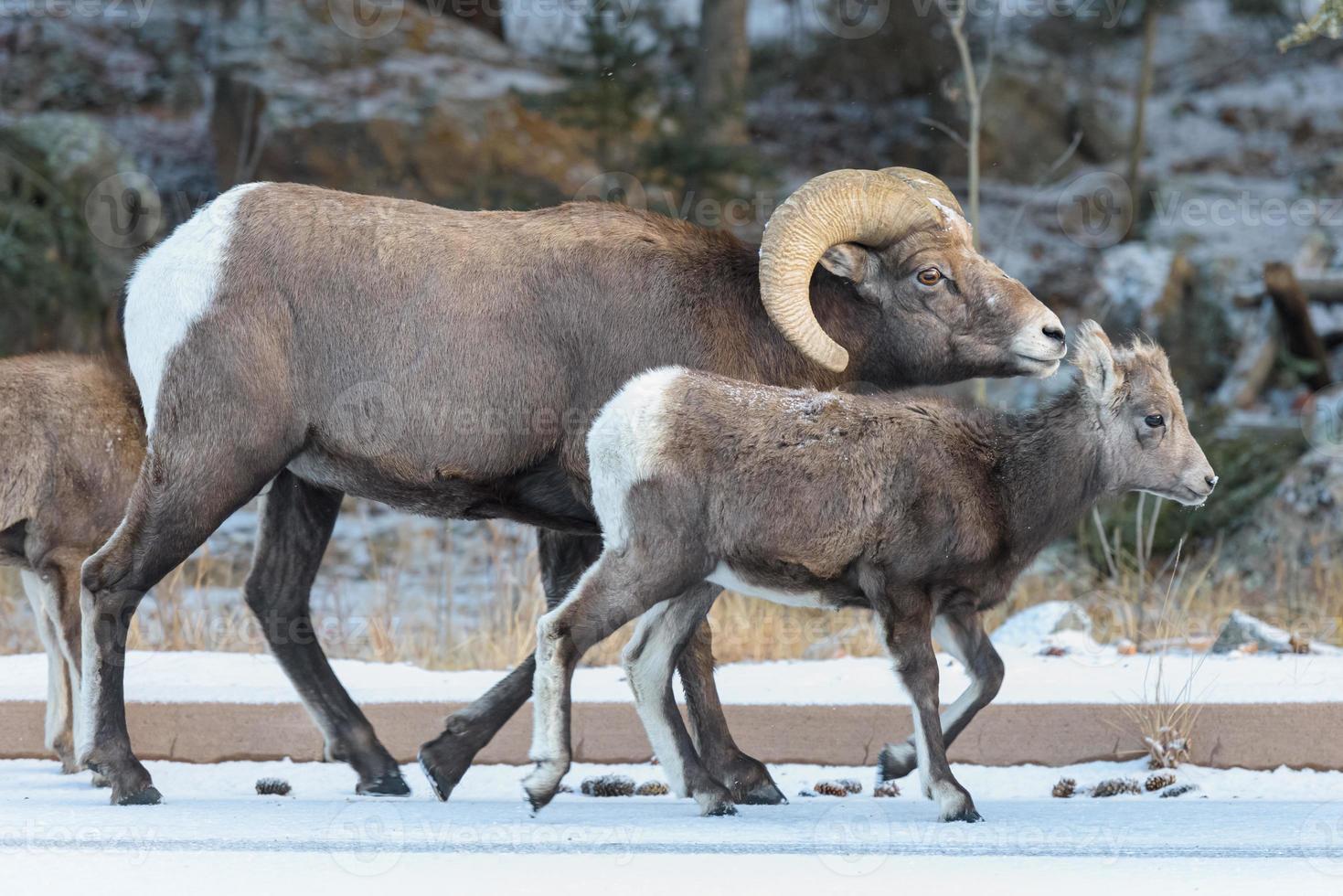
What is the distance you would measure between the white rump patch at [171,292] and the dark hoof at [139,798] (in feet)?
4.68

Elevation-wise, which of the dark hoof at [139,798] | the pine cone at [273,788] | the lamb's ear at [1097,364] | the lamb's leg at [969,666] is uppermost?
the lamb's ear at [1097,364]

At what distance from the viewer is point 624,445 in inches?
247

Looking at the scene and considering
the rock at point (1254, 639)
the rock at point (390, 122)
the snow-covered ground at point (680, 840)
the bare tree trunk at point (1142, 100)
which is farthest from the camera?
the bare tree trunk at point (1142, 100)

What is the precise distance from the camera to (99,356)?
351 inches

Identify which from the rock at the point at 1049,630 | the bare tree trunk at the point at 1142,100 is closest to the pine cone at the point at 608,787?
the rock at the point at 1049,630

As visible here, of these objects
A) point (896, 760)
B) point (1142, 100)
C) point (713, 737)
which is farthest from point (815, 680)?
point (1142, 100)

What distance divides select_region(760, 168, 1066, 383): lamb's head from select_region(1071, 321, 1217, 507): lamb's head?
27 cm

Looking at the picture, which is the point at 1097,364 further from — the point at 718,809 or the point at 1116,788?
the point at 718,809

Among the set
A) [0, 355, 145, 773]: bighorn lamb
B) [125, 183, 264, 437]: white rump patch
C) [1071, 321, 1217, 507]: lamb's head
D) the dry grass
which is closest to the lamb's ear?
[1071, 321, 1217, 507]: lamb's head

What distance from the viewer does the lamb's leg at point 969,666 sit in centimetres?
662

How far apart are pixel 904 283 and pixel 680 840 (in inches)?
109

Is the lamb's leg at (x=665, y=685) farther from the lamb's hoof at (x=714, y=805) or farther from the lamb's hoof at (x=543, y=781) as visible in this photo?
the lamb's hoof at (x=543, y=781)

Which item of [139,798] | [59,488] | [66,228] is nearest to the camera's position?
[139,798]

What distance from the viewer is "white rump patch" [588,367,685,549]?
625 cm
